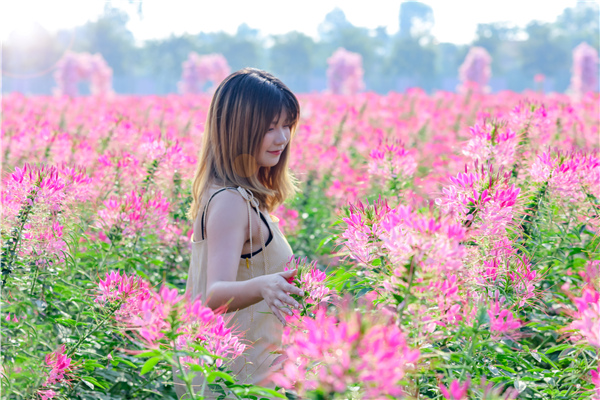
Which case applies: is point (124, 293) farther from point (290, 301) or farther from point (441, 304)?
point (441, 304)

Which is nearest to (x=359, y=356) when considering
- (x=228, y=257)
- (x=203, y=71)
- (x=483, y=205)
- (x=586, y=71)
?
(x=483, y=205)

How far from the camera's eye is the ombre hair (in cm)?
212

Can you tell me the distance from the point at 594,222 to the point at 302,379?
1.58 metres

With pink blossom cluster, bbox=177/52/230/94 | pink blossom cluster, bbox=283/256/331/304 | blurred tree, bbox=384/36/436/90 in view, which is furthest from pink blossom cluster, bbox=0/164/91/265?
blurred tree, bbox=384/36/436/90

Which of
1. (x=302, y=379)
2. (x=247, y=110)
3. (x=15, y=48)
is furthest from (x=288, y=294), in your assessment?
(x=15, y=48)

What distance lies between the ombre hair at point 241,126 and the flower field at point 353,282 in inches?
16.5

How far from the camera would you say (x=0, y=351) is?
2.14 metres

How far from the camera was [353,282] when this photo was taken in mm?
2441

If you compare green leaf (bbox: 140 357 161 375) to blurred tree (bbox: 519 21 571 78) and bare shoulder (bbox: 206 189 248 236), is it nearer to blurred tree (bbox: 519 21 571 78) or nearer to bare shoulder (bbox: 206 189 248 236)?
bare shoulder (bbox: 206 189 248 236)

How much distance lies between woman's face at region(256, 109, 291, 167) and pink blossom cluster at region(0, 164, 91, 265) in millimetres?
785

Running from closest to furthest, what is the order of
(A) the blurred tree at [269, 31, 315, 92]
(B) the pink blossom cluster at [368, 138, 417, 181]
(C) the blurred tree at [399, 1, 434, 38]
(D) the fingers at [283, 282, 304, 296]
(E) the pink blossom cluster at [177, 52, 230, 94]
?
(D) the fingers at [283, 282, 304, 296] < (B) the pink blossom cluster at [368, 138, 417, 181] < (E) the pink blossom cluster at [177, 52, 230, 94] < (A) the blurred tree at [269, 31, 315, 92] < (C) the blurred tree at [399, 1, 434, 38]

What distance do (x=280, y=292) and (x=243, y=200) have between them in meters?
0.63

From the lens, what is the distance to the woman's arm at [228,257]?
164 cm

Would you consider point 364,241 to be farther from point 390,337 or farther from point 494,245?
point 390,337
